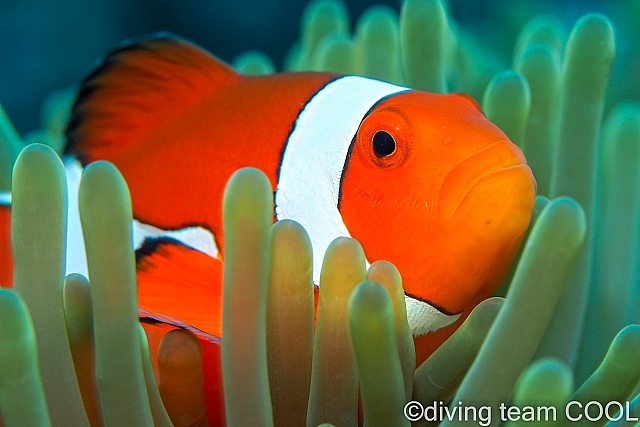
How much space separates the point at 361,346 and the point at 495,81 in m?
0.68

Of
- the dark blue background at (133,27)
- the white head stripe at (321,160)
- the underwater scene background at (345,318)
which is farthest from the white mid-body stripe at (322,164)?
the dark blue background at (133,27)

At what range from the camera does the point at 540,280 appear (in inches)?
22.3

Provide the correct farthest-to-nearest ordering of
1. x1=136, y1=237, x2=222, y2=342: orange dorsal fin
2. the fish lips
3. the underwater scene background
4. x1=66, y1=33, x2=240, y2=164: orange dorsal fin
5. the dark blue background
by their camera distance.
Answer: the dark blue background → x1=66, y1=33, x2=240, y2=164: orange dorsal fin → x1=136, y1=237, x2=222, y2=342: orange dorsal fin → the fish lips → the underwater scene background

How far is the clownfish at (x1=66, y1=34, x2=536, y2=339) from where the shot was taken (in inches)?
30.3

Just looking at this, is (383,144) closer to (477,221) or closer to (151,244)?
(477,221)

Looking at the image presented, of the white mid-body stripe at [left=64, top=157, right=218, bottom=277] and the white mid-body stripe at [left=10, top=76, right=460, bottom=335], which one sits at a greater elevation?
the white mid-body stripe at [left=10, top=76, right=460, bottom=335]

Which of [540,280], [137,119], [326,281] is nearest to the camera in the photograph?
[540,280]

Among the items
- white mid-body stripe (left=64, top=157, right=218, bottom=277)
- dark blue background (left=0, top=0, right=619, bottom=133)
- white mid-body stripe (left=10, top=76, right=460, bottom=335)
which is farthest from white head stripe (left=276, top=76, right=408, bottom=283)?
dark blue background (left=0, top=0, right=619, bottom=133)

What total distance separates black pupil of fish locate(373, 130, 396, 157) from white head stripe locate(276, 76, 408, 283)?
0.16 ft

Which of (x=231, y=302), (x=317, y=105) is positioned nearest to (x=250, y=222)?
(x=231, y=302)

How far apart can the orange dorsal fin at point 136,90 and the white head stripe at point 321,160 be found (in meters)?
0.24

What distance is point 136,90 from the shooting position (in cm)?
112

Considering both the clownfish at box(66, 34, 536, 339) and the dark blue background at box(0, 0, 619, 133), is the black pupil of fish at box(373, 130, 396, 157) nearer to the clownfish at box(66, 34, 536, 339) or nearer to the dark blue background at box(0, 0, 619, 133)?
the clownfish at box(66, 34, 536, 339)

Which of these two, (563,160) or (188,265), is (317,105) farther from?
(563,160)
